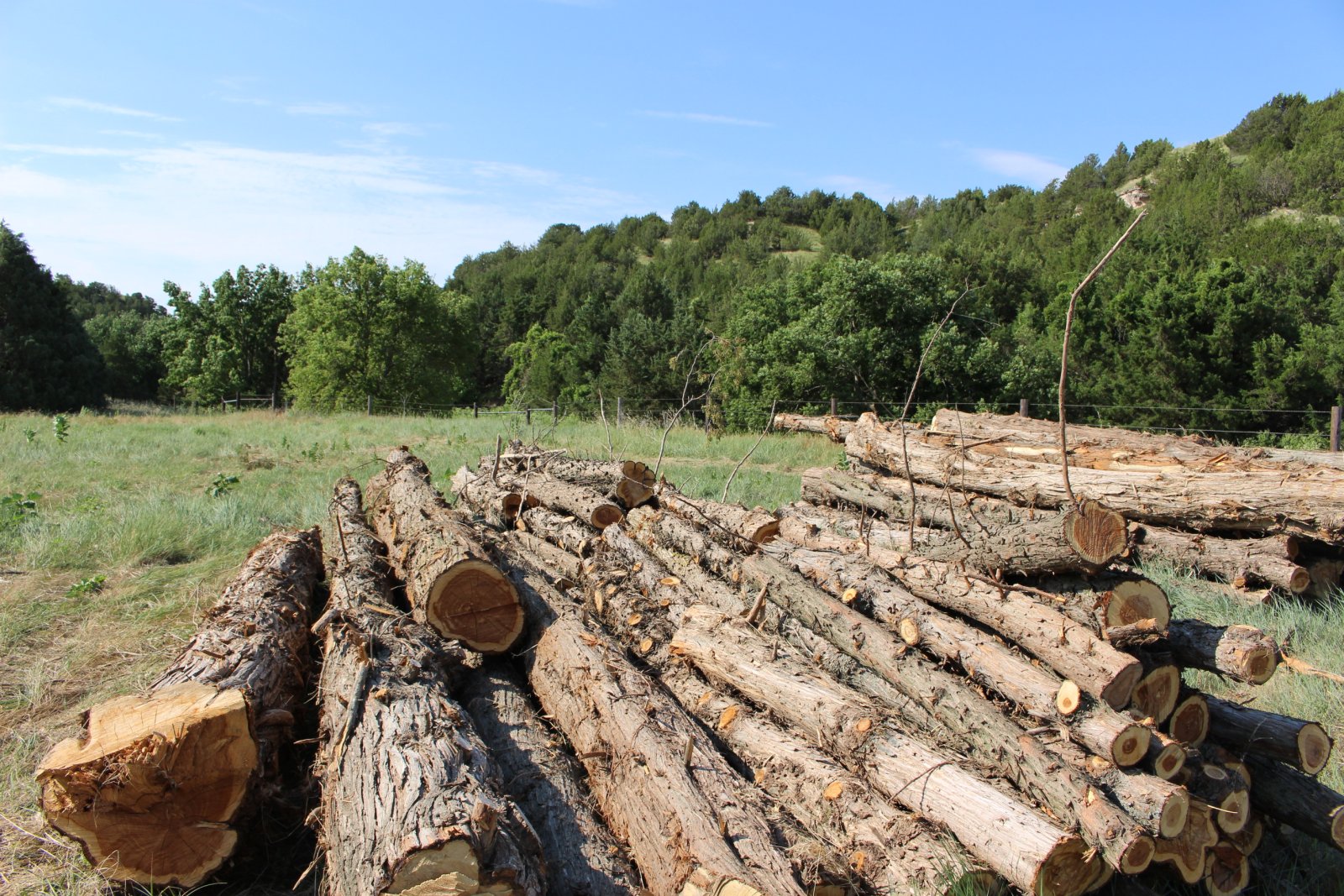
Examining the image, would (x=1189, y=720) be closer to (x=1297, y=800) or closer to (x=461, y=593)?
(x=1297, y=800)

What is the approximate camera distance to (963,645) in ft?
12.2

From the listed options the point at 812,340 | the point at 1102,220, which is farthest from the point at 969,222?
the point at 812,340

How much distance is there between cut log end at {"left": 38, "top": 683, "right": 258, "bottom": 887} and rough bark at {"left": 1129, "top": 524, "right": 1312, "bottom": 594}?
21.8 ft

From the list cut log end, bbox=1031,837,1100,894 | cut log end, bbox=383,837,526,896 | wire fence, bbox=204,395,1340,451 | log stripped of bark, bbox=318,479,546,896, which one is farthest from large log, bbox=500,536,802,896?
wire fence, bbox=204,395,1340,451

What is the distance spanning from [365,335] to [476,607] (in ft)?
133

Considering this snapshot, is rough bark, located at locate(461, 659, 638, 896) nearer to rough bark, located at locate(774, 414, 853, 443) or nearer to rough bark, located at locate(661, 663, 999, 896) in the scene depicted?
rough bark, located at locate(661, 663, 999, 896)

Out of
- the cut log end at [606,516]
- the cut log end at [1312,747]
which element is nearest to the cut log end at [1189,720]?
the cut log end at [1312,747]

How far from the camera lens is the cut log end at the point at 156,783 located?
277 cm

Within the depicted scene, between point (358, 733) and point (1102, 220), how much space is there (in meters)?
45.5

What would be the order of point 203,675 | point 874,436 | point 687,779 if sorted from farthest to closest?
point 874,436, point 203,675, point 687,779

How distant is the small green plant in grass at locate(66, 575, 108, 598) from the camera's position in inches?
249

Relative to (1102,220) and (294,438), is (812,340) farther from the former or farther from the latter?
(1102,220)

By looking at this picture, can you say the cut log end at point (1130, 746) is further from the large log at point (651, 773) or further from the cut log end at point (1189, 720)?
the large log at point (651, 773)

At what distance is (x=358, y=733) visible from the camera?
3115mm
